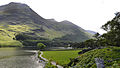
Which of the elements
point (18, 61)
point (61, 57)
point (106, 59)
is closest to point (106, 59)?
point (106, 59)

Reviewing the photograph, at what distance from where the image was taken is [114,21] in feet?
121

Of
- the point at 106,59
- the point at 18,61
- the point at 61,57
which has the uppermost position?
the point at 106,59

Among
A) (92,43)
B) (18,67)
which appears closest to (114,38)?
(18,67)

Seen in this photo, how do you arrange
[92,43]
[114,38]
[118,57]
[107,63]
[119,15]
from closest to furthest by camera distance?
1. [107,63]
2. [118,57]
3. [119,15]
4. [114,38]
5. [92,43]

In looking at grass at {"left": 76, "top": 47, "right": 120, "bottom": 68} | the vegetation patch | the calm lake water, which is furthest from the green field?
grass at {"left": 76, "top": 47, "right": 120, "bottom": 68}

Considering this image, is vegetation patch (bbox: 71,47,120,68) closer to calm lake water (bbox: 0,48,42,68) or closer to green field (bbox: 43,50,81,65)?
green field (bbox: 43,50,81,65)

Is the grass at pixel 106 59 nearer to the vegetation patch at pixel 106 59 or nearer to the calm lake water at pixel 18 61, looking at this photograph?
the vegetation patch at pixel 106 59

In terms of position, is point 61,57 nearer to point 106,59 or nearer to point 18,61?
point 18,61

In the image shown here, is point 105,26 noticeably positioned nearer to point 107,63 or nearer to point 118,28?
point 118,28

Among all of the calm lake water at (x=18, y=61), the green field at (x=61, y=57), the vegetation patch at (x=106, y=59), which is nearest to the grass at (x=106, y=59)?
the vegetation patch at (x=106, y=59)

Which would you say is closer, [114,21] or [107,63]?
[107,63]

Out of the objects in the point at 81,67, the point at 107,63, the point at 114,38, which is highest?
the point at 114,38

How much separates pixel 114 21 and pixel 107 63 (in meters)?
18.8

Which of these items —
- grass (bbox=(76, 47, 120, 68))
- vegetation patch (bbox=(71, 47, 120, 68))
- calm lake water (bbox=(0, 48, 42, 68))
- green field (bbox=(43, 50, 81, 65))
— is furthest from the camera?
green field (bbox=(43, 50, 81, 65))
